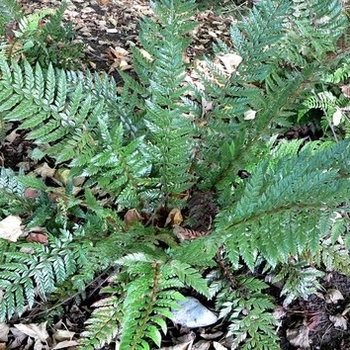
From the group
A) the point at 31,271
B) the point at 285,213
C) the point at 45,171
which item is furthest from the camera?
the point at 45,171

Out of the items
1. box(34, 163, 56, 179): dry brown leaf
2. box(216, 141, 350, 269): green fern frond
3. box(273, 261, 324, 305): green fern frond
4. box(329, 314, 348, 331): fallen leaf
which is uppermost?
box(216, 141, 350, 269): green fern frond

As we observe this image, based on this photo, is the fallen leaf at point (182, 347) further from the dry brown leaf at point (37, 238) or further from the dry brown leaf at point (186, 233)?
the dry brown leaf at point (37, 238)

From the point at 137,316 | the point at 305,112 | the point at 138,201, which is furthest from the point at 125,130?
the point at 305,112

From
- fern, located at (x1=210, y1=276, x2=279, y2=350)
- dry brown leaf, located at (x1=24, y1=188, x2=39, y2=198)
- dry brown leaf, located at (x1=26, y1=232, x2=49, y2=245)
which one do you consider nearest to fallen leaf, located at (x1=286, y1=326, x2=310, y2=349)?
fern, located at (x1=210, y1=276, x2=279, y2=350)

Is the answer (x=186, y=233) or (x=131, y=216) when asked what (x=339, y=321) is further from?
(x=131, y=216)

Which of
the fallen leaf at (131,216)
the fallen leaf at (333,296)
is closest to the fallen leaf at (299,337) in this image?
the fallen leaf at (333,296)

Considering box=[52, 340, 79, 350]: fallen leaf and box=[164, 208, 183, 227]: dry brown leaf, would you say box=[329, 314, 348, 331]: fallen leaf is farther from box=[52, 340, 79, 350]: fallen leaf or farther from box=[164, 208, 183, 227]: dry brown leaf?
box=[52, 340, 79, 350]: fallen leaf

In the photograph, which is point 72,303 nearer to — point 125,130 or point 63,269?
point 63,269

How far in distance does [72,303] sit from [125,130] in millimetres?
685

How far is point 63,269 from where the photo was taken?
1.82 meters

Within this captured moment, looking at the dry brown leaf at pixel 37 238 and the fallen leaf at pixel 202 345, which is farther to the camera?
the dry brown leaf at pixel 37 238

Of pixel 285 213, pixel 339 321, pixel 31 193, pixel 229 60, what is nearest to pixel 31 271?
pixel 31 193

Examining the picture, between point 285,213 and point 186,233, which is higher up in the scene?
point 285,213

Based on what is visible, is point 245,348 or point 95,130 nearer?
point 245,348
